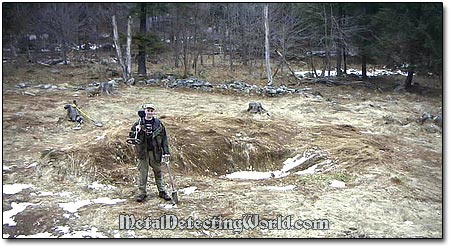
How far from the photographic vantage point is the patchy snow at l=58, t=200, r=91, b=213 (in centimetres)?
602

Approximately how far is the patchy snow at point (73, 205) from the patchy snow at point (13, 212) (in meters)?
0.44

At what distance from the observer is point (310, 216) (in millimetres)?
5898

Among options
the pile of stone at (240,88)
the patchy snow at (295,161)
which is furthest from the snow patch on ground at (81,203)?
the pile of stone at (240,88)

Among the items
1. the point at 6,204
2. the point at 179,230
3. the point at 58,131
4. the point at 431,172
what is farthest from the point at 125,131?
the point at 431,172

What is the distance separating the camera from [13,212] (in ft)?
19.3

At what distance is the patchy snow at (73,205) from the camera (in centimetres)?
602

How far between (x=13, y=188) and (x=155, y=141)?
2.38 meters

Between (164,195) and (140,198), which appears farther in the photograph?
(164,195)

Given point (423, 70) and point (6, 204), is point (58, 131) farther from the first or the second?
point (423, 70)

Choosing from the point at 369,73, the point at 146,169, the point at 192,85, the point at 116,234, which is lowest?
the point at 116,234

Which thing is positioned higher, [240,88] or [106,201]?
[240,88]

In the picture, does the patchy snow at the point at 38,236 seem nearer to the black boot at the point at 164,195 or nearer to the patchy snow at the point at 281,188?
the black boot at the point at 164,195

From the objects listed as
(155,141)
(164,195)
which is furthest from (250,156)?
(155,141)

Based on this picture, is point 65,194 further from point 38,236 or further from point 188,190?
point 188,190
